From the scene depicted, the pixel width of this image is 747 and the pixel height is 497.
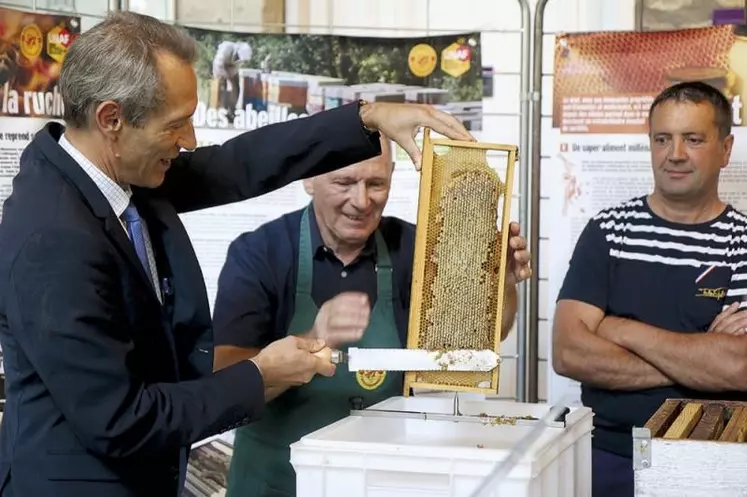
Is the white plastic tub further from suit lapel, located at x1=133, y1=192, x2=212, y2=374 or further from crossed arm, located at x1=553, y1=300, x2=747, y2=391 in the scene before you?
crossed arm, located at x1=553, y1=300, x2=747, y2=391

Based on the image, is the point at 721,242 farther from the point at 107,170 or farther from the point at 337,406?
the point at 107,170

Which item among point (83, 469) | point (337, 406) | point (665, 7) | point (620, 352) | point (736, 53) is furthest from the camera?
point (665, 7)

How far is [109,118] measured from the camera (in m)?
2.04

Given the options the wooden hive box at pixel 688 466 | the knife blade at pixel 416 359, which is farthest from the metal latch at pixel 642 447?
the knife blade at pixel 416 359

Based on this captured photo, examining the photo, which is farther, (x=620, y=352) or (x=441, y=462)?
(x=620, y=352)

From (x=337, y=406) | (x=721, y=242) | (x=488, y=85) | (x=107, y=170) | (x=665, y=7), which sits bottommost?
(x=337, y=406)

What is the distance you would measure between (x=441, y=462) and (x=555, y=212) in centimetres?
199

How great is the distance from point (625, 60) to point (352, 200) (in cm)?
129

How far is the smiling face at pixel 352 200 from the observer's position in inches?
115

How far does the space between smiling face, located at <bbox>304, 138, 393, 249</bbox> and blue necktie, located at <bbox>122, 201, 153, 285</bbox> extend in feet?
2.78

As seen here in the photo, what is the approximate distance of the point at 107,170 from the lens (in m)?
2.10

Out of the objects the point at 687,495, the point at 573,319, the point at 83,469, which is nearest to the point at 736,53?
the point at 573,319

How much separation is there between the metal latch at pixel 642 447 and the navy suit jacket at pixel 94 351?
718mm

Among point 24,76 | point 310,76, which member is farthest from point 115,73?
point 310,76
